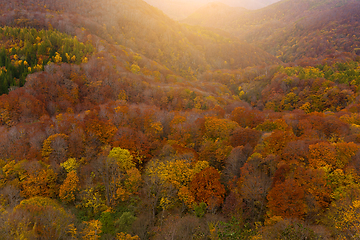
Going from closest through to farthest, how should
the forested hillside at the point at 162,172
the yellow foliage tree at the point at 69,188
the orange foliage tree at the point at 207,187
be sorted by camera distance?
the forested hillside at the point at 162,172
the orange foliage tree at the point at 207,187
the yellow foliage tree at the point at 69,188

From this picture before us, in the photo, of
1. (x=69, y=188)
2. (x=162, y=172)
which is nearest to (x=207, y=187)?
(x=162, y=172)

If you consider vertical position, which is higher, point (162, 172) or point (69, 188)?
point (162, 172)

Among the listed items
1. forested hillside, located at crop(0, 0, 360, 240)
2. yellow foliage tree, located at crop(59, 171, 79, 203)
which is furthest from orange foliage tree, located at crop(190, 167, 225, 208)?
yellow foliage tree, located at crop(59, 171, 79, 203)

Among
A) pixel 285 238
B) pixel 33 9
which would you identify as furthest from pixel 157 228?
pixel 33 9

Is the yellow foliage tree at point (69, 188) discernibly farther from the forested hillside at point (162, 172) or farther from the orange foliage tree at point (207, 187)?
the orange foliage tree at point (207, 187)

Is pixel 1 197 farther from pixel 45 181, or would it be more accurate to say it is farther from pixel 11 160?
pixel 11 160

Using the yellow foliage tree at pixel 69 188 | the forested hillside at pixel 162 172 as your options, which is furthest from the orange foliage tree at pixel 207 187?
the yellow foliage tree at pixel 69 188

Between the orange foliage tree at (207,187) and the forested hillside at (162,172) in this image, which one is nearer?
the forested hillside at (162,172)

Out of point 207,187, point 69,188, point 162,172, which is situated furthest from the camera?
point 162,172

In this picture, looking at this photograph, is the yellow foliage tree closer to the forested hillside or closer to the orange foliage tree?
the forested hillside

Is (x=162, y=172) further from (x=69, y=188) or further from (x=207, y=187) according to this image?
(x=69, y=188)

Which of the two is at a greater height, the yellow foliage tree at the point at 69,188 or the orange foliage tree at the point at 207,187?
the orange foliage tree at the point at 207,187

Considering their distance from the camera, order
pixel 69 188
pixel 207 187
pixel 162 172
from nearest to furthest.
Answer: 1. pixel 207 187
2. pixel 69 188
3. pixel 162 172
